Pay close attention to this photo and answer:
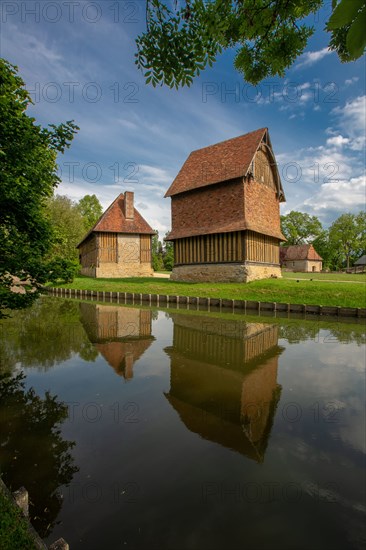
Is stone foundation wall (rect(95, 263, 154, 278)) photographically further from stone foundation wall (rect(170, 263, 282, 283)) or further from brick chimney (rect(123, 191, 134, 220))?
stone foundation wall (rect(170, 263, 282, 283))

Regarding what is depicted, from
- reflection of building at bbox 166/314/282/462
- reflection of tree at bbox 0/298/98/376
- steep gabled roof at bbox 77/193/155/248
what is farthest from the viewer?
steep gabled roof at bbox 77/193/155/248

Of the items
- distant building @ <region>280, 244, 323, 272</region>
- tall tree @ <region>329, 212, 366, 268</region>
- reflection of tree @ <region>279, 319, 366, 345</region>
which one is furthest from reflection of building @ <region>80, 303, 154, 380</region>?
tall tree @ <region>329, 212, 366, 268</region>

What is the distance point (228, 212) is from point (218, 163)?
18.2 ft

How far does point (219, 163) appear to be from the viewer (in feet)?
88.3

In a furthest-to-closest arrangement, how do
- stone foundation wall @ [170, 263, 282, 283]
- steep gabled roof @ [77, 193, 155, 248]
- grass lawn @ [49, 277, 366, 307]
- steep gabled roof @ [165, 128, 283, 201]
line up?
1. steep gabled roof @ [77, 193, 155, 248]
2. steep gabled roof @ [165, 128, 283, 201]
3. stone foundation wall @ [170, 263, 282, 283]
4. grass lawn @ [49, 277, 366, 307]

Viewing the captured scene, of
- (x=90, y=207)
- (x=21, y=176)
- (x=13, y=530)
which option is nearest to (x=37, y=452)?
(x=13, y=530)

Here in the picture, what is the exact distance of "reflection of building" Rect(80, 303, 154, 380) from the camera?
8.45 meters

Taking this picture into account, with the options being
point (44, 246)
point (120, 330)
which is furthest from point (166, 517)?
point (120, 330)

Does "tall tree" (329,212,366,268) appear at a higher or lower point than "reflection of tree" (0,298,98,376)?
higher

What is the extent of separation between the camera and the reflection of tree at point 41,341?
8.41 m

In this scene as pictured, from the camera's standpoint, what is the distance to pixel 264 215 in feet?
87.3

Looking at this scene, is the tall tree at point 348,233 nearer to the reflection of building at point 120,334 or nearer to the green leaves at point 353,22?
the reflection of building at point 120,334

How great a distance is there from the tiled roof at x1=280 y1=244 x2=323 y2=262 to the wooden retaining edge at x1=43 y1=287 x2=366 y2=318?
45.9m

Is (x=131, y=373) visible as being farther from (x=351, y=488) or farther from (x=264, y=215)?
(x=264, y=215)
